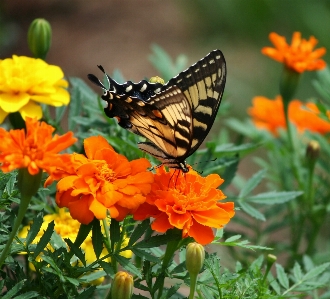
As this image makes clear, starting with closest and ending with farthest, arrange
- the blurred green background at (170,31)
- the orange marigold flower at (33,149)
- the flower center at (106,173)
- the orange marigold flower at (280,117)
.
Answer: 1. the orange marigold flower at (33,149)
2. the flower center at (106,173)
3. the orange marigold flower at (280,117)
4. the blurred green background at (170,31)

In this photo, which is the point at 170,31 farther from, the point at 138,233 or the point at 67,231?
the point at 138,233

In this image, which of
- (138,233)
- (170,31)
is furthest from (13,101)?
(170,31)

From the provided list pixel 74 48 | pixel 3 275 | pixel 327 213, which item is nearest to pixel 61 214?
pixel 3 275

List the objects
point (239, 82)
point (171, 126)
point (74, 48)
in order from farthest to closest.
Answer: point (74, 48) → point (239, 82) → point (171, 126)

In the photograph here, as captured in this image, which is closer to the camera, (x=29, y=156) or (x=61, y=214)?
(x=29, y=156)

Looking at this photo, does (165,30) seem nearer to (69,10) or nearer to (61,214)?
(69,10)

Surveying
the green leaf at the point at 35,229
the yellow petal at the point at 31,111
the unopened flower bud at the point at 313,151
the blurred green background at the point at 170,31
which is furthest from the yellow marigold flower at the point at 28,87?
the blurred green background at the point at 170,31

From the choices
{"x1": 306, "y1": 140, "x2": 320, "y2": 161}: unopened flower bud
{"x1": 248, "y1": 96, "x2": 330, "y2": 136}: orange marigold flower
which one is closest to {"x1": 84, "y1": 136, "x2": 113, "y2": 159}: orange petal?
{"x1": 306, "y1": 140, "x2": 320, "y2": 161}: unopened flower bud

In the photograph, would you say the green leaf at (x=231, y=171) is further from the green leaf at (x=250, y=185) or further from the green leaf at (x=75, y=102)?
the green leaf at (x=75, y=102)

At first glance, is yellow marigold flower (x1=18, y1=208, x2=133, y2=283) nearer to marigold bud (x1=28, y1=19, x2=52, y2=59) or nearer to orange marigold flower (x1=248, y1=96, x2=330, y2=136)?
marigold bud (x1=28, y1=19, x2=52, y2=59)
